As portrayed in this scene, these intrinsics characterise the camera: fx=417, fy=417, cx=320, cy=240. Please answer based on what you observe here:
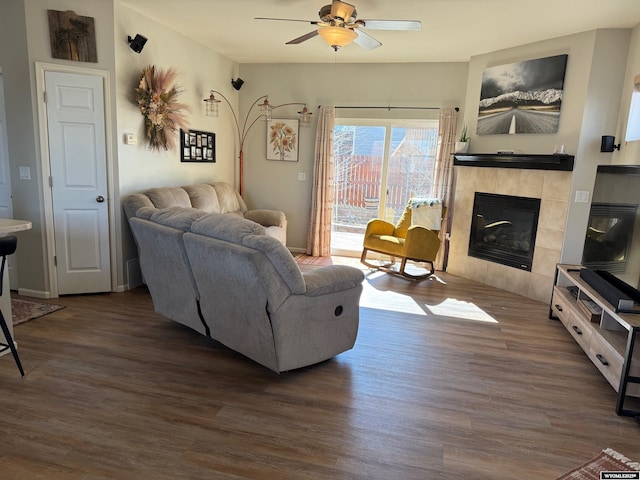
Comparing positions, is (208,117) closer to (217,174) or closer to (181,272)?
(217,174)

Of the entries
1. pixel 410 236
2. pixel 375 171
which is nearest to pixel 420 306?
pixel 410 236

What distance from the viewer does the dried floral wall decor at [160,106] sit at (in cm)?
423

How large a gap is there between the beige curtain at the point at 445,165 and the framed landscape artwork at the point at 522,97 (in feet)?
1.44

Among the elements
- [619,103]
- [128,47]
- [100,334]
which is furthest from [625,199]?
[128,47]

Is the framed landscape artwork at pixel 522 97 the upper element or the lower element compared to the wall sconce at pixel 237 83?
lower

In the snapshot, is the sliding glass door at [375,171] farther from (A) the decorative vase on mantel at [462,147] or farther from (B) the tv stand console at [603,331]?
(B) the tv stand console at [603,331]

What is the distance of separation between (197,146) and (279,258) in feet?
11.5

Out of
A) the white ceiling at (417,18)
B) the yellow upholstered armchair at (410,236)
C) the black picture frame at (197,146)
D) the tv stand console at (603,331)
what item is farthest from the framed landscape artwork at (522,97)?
the black picture frame at (197,146)

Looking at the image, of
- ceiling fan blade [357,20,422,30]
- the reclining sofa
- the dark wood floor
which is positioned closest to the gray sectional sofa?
the dark wood floor

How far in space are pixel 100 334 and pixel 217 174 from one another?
317cm

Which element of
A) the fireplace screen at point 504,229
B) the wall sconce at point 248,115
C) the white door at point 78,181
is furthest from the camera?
the wall sconce at point 248,115

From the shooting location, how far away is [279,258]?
7.96ft

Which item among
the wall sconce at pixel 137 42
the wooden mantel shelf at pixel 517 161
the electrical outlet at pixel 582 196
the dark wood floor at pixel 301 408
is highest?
the wall sconce at pixel 137 42

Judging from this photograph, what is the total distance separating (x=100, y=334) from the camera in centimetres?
328
